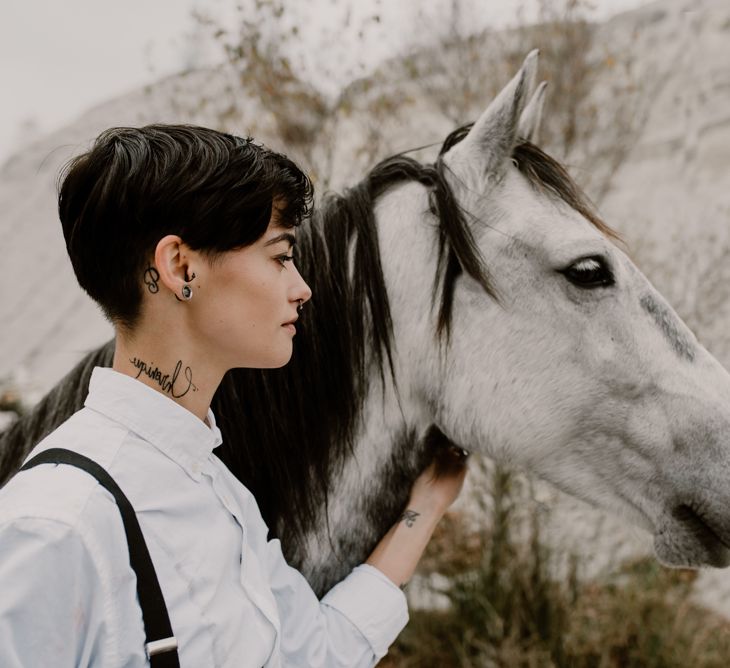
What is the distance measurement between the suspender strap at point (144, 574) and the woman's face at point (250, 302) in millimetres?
265

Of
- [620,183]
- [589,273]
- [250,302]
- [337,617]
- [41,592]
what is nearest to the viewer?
[41,592]

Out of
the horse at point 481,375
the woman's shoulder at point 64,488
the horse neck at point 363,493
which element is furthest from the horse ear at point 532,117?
the woman's shoulder at point 64,488

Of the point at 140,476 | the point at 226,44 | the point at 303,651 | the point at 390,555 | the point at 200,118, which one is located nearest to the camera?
the point at 140,476

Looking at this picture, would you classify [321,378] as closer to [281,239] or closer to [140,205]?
[281,239]

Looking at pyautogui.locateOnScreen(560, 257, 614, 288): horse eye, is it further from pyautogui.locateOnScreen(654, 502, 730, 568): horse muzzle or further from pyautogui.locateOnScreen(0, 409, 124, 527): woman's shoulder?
pyautogui.locateOnScreen(0, 409, 124, 527): woman's shoulder

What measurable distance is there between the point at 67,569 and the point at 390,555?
817 millimetres

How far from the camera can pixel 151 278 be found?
36.6 inches

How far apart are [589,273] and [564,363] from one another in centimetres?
20

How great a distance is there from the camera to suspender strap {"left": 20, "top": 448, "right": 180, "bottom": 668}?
0.80m

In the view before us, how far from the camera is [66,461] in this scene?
81 centimetres

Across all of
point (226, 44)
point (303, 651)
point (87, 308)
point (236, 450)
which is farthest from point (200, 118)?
point (87, 308)

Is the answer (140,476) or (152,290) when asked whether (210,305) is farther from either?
(140,476)

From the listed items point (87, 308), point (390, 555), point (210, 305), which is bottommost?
point (87, 308)

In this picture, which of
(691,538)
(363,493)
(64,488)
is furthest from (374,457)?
(64,488)
